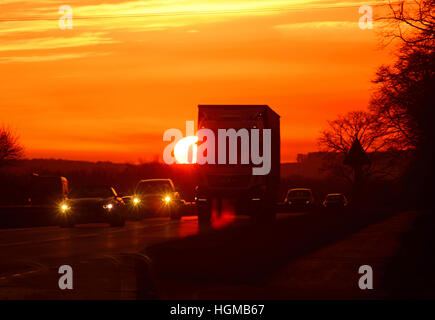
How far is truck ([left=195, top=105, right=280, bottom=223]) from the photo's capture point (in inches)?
1353

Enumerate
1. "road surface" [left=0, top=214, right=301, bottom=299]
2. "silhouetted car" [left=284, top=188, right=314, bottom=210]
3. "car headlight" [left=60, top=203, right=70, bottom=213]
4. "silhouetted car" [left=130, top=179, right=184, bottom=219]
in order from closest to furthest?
"road surface" [left=0, top=214, right=301, bottom=299] < "car headlight" [left=60, top=203, right=70, bottom=213] < "silhouetted car" [left=130, top=179, right=184, bottom=219] < "silhouetted car" [left=284, top=188, right=314, bottom=210]

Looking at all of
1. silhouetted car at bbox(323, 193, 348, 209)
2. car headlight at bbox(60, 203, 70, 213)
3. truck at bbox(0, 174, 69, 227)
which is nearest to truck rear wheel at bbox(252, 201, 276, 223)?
car headlight at bbox(60, 203, 70, 213)

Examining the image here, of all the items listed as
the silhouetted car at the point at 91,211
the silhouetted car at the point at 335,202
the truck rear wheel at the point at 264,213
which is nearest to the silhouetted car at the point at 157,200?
the truck rear wheel at the point at 264,213

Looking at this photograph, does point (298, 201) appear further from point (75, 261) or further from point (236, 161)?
point (75, 261)

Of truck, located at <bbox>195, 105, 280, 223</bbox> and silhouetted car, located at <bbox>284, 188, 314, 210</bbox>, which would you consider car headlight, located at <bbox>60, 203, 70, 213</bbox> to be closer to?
truck, located at <bbox>195, 105, 280, 223</bbox>

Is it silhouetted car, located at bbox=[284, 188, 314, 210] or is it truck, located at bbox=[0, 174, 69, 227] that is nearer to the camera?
truck, located at bbox=[0, 174, 69, 227]

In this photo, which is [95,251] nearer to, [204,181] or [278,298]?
[278,298]

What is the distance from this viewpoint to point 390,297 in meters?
12.0

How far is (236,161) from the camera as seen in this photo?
34.5 metres

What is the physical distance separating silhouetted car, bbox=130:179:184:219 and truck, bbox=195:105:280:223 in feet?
19.7

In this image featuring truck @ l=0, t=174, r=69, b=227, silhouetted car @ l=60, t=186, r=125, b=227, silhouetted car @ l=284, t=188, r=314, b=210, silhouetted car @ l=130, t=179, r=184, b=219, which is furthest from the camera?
silhouetted car @ l=284, t=188, r=314, b=210

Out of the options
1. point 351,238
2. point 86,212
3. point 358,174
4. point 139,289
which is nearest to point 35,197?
point 86,212

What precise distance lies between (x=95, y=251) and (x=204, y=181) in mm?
14397

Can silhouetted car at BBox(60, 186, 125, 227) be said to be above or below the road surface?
above
